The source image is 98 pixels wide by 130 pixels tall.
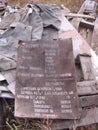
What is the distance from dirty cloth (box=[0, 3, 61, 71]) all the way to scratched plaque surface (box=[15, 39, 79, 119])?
0.95 feet

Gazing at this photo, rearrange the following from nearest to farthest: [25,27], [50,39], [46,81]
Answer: [46,81], [50,39], [25,27]

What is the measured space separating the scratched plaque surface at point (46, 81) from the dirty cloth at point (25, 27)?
0.95ft

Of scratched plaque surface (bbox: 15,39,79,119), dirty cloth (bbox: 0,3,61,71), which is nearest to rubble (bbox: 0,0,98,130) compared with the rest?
dirty cloth (bbox: 0,3,61,71)

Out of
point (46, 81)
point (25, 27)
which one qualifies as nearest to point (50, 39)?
point (25, 27)

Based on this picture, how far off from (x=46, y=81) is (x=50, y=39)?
2.81ft

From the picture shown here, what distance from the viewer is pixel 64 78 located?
14.8 feet

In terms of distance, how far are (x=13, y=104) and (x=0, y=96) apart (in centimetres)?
24

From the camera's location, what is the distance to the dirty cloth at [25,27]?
5.06 meters

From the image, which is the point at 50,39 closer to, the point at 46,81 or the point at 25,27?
the point at 25,27

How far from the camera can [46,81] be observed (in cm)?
455

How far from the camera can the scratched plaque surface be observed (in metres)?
4.42

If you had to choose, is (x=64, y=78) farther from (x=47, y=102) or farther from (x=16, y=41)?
(x=16, y=41)

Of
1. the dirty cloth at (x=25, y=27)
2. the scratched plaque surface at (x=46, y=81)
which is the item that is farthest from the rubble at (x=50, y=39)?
the scratched plaque surface at (x=46, y=81)

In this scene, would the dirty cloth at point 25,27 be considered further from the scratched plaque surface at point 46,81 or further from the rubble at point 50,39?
the scratched plaque surface at point 46,81
